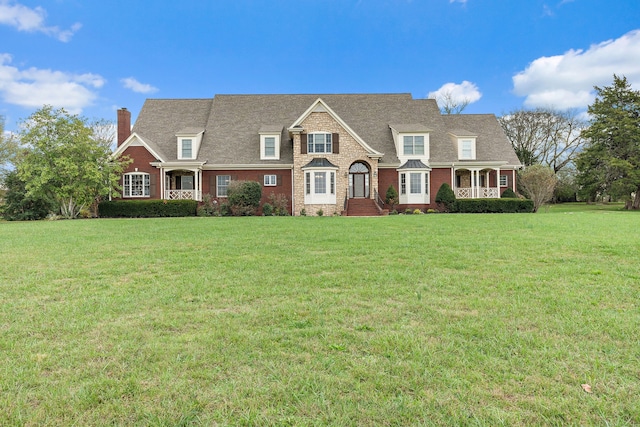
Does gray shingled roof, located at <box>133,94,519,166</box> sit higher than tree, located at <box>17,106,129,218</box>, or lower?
higher

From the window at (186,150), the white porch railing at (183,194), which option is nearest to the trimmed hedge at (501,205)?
the white porch railing at (183,194)

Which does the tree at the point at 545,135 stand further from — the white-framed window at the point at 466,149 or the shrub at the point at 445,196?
the shrub at the point at 445,196

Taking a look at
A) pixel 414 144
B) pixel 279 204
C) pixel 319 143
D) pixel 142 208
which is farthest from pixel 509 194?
pixel 142 208

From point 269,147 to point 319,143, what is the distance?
149 inches

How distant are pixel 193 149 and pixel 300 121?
7932 mm

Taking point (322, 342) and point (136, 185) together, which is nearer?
point (322, 342)

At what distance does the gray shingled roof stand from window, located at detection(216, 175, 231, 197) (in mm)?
1008

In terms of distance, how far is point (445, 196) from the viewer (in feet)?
78.0

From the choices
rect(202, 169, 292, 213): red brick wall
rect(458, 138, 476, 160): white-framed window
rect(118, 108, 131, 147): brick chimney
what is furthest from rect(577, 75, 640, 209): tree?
rect(118, 108, 131, 147): brick chimney

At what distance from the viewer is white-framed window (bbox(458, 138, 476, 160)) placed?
26484 mm

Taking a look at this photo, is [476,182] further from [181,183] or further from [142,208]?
[142,208]

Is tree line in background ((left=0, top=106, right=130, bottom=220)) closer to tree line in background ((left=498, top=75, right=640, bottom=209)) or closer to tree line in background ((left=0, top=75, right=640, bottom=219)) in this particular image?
tree line in background ((left=0, top=75, right=640, bottom=219))

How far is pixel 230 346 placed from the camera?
3.01 m

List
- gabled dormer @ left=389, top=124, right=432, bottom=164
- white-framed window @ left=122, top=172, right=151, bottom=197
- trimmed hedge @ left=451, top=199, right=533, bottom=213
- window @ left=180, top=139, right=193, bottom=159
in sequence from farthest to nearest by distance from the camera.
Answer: gabled dormer @ left=389, top=124, right=432, bottom=164, window @ left=180, top=139, right=193, bottom=159, white-framed window @ left=122, top=172, right=151, bottom=197, trimmed hedge @ left=451, top=199, right=533, bottom=213
